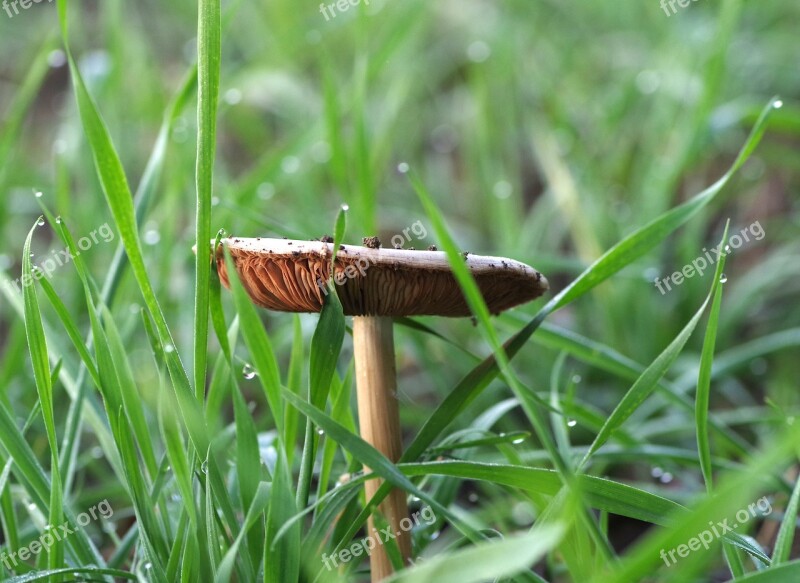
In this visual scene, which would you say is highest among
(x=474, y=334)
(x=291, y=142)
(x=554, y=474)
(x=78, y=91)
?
(x=78, y=91)

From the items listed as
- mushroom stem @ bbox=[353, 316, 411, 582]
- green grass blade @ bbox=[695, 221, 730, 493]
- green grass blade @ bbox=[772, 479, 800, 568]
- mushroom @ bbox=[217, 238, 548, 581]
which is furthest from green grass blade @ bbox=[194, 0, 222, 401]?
green grass blade @ bbox=[772, 479, 800, 568]

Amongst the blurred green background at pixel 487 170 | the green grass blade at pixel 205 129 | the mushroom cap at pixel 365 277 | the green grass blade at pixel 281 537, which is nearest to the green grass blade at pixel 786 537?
the blurred green background at pixel 487 170

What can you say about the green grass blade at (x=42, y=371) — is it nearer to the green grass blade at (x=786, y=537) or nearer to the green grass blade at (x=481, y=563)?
the green grass blade at (x=481, y=563)

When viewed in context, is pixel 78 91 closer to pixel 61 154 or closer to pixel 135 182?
pixel 61 154

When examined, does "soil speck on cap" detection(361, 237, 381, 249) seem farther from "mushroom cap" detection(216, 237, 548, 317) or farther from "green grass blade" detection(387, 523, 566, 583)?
"green grass blade" detection(387, 523, 566, 583)

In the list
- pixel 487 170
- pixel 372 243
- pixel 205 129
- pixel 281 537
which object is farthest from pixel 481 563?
pixel 487 170

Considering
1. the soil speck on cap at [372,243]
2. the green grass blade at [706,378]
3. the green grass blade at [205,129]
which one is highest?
the green grass blade at [205,129]

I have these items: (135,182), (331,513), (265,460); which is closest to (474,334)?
(265,460)
